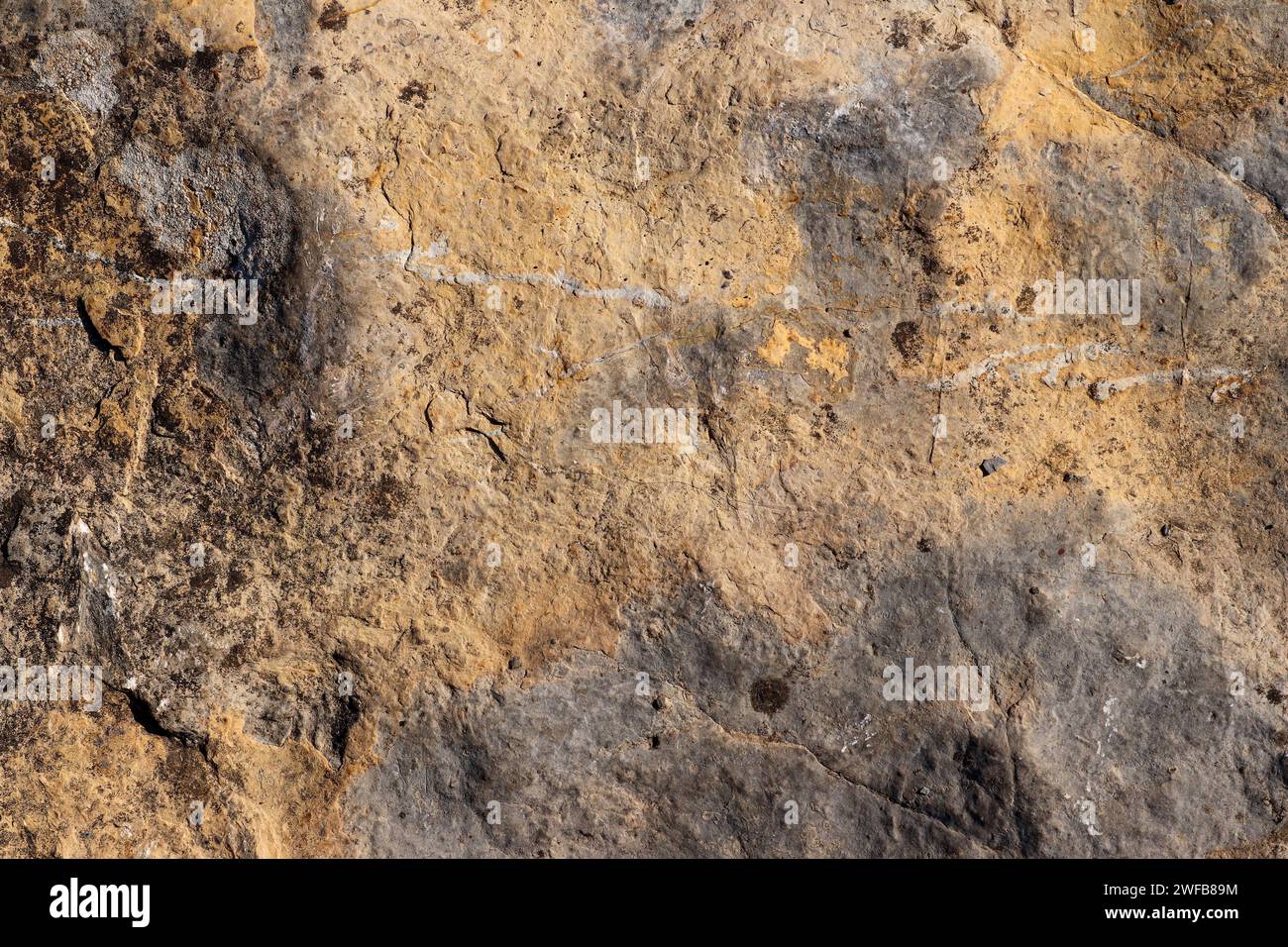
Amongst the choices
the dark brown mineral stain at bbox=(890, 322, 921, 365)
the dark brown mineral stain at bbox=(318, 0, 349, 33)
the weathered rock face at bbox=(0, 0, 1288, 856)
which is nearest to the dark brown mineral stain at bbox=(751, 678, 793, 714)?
the weathered rock face at bbox=(0, 0, 1288, 856)

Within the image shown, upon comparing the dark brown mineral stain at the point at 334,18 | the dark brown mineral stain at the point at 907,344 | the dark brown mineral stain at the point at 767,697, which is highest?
the dark brown mineral stain at the point at 334,18

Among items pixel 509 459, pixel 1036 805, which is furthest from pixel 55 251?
pixel 1036 805

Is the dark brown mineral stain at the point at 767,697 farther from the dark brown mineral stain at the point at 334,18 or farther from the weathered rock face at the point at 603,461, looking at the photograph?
the dark brown mineral stain at the point at 334,18

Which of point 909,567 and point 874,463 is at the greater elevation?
point 874,463

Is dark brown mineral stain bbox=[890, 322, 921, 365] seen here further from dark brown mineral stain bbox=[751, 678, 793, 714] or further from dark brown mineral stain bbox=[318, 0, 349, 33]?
dark brown mineral stain bbox=[318, 0, 349, 33]

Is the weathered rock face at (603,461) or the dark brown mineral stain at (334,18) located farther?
the dark brown mineral stain at (334,18)

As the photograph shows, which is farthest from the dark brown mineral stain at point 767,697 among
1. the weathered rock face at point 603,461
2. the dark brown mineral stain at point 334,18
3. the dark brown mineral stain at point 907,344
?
the dark brown mineral stain at point 334,18

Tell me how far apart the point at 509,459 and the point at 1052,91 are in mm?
4177

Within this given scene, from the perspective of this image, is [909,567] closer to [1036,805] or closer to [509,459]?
[1036,805]

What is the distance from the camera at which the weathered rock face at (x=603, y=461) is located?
629 centimetres

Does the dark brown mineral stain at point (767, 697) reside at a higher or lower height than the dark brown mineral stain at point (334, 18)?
lower

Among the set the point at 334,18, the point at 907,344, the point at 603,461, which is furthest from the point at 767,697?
the point at 334,18

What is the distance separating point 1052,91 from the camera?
21.5ft
